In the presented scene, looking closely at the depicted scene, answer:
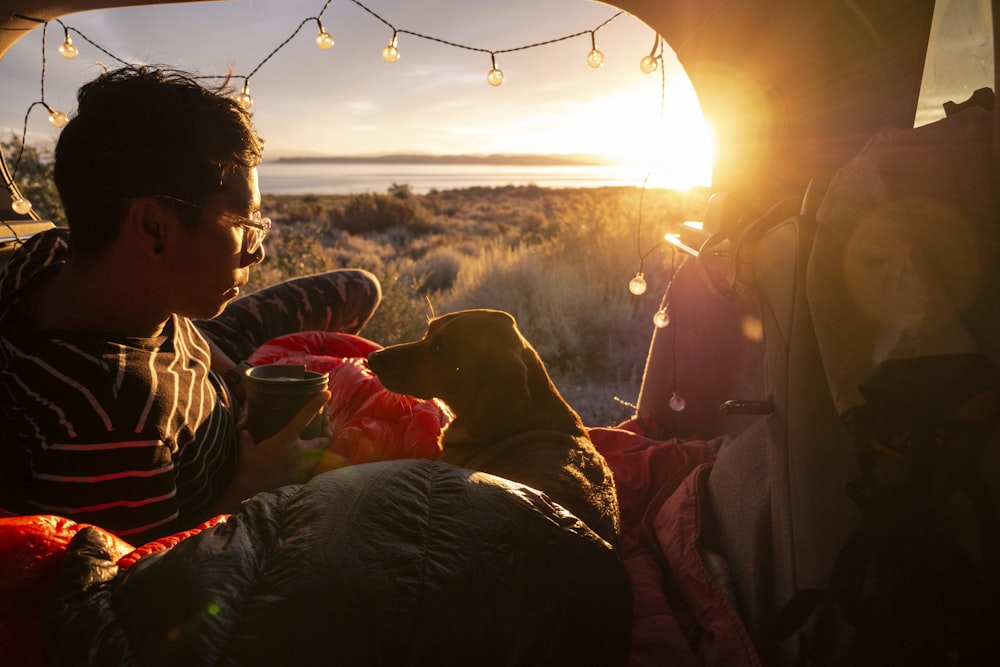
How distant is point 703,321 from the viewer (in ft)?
8.70

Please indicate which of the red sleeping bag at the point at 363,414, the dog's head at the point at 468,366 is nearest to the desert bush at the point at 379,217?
the red sleeping bag at the point at 363,414

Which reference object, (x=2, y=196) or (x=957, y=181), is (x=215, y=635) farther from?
(x=2, y=196)

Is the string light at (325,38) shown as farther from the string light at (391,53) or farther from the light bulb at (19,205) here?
the light bulb at (19,205)

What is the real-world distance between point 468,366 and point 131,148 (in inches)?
55.0

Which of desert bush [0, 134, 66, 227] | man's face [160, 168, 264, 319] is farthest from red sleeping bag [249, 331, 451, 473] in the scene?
desert bush [0, 134, 66, 227]

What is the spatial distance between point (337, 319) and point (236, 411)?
134 cm

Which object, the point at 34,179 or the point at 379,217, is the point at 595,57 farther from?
the point at 379,217

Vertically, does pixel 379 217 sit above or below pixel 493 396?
above

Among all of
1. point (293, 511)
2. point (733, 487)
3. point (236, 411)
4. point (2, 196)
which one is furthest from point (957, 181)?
point (2, 196)

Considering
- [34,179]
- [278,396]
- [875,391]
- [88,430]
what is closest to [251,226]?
[278,396]

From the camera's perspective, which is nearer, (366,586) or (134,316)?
(366,586)

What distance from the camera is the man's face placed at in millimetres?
1607

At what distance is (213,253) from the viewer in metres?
1.66

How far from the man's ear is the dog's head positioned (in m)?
1.07
